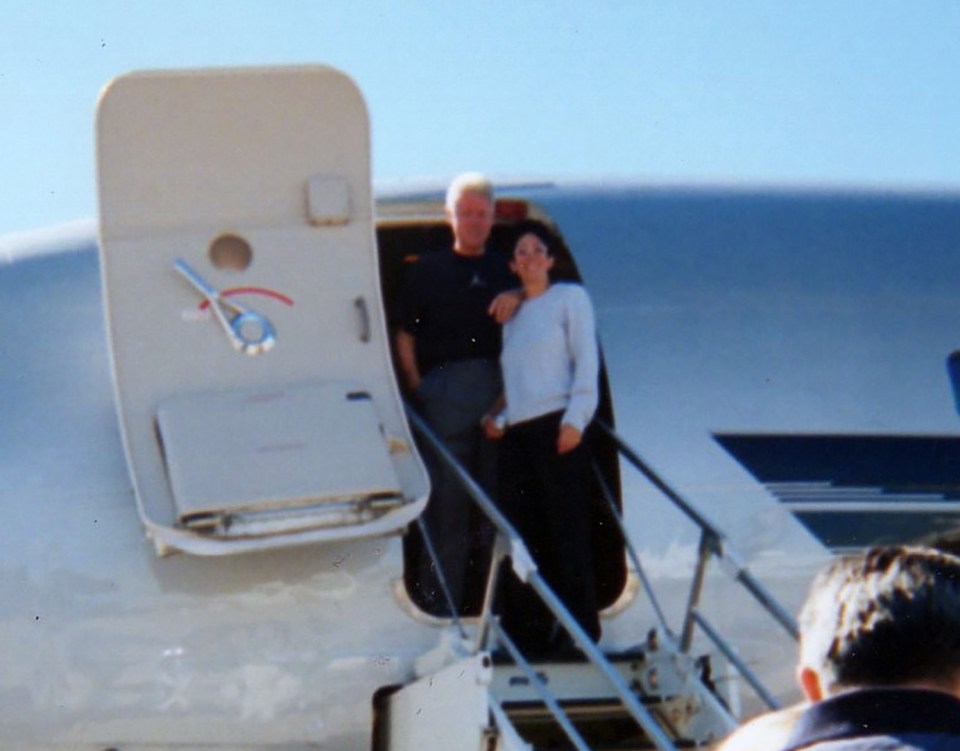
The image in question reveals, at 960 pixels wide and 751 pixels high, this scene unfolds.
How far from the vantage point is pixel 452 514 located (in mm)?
6723

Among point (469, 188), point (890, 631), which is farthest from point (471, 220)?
point (890, 631)

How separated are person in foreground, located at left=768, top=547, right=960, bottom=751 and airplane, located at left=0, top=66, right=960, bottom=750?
3.21m

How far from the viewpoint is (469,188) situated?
6.88 meters

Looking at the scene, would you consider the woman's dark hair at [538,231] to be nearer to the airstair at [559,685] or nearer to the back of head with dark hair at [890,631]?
the airstair at [559,685]

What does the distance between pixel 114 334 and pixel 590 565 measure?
2.09 meters

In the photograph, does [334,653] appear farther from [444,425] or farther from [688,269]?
[688,269]

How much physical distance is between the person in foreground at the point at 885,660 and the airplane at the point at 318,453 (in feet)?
10.5

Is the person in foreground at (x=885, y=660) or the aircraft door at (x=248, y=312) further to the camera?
the aircraft door at (x=248, y=312)

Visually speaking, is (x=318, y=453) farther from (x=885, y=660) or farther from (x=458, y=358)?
(x=885, y=660)

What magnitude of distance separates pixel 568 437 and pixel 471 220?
122 cm

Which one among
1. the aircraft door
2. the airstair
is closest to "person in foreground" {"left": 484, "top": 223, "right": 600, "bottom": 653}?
the airstair

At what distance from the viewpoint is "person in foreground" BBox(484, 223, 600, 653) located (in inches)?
247

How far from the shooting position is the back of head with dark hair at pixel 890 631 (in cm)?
202

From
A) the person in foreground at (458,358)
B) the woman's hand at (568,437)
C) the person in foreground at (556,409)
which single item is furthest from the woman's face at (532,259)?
the woman's hand at (568,437)
